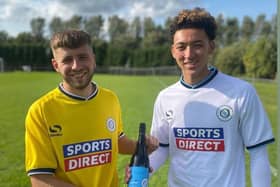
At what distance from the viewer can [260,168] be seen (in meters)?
2.48

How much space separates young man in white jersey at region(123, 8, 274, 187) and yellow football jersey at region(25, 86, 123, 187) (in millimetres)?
361

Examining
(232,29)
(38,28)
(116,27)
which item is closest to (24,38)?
(38,28)

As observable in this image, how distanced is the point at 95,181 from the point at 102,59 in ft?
258

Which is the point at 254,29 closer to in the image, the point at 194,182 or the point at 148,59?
the point at 148,59

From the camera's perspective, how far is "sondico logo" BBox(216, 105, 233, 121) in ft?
8.44

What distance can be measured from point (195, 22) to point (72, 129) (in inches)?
37.4

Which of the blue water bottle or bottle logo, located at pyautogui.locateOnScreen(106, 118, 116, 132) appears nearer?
the blue water bottle

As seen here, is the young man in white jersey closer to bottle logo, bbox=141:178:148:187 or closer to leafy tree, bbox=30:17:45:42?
bottle logo, bbox=141:178:148:187

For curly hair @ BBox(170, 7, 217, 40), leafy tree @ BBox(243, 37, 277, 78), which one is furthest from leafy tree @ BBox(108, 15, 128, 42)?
curly hair @ BBox(170, 7, 217, 40)

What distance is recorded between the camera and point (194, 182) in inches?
105

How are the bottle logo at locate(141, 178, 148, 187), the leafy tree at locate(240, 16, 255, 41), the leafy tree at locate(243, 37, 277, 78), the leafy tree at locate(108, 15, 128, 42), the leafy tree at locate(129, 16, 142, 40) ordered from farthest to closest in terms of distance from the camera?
the leafy tree at locate(108, 15, 128, 42) → the leafy tree at locate(129, 16, 142, 40) → the leafy tree at locate(240, 16, 255, 41) → the leafy tree at locate(243, 37, 277, 78) → the bottle logo at locate(141, 178, 148, 187)

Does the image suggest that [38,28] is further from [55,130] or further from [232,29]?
[55,130]

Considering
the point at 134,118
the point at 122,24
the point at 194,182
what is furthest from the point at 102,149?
the point at 122,24

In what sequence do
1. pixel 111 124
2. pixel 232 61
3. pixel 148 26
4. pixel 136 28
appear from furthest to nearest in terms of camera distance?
pixel 136 28
pixel 148 26
pixel 232 61
pixel 111 124
